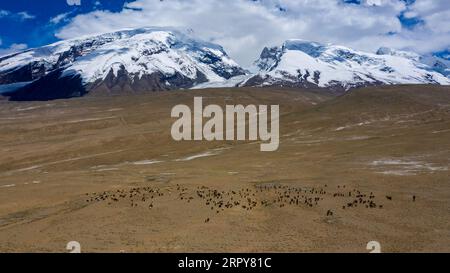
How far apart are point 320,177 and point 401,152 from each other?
1185 inches

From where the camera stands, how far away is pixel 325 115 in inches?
6855

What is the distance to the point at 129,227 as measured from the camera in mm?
36562

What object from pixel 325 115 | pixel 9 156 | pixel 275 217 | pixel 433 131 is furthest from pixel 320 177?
pixel 325 115

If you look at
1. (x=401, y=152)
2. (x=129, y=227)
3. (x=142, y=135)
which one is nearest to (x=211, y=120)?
(x=142, y=135)

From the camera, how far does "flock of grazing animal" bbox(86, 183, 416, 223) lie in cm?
4359

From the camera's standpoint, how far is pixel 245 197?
48344 millimetres

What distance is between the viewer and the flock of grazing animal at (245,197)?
4359cm

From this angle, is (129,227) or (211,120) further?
(211,120)

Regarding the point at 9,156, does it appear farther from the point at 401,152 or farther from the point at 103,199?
the point at 401,152

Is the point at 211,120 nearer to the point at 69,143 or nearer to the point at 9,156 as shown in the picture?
the point at 69,143

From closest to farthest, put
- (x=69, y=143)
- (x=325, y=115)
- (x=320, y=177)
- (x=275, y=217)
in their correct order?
(x=275, y=217), (x=320, y=177), (x=69, y=143), (x=325, y=115)

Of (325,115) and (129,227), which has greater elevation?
(325,115)

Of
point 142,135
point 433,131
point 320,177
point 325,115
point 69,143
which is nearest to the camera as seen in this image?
point 320,177

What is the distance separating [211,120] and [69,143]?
58324 mm
